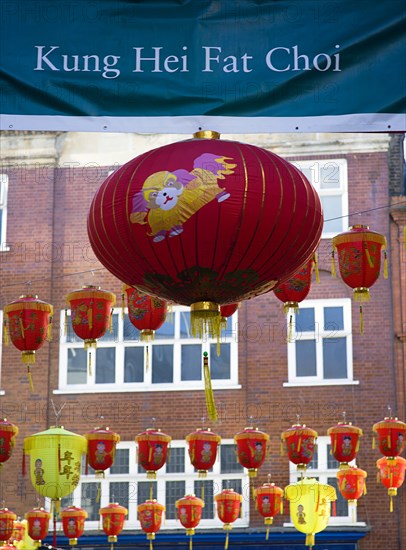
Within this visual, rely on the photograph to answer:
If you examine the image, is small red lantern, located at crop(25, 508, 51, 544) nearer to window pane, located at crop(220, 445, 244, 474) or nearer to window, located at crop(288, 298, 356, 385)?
window pane, located at crop(220, 445, 244, 474)

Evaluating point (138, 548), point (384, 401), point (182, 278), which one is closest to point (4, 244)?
point (138, 548)

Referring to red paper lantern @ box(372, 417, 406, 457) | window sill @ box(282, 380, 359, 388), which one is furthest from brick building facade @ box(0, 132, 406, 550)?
red paper lantern @ box(372, 417, 406, 457)

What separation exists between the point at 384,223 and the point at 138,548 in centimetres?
681

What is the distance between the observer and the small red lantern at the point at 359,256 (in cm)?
1238

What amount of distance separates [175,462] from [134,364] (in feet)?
6.02

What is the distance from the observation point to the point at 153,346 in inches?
806

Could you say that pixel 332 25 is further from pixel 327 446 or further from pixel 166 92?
pixel 327 446

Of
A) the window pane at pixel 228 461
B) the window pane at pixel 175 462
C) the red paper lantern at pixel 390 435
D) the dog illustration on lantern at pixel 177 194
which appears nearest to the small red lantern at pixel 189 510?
the window pane at pixel 228 461

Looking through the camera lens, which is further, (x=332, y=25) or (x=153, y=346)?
(x=153, y=346)

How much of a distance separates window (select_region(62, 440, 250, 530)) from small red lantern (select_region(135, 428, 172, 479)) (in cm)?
324

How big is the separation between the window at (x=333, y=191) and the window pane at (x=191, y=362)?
294cm

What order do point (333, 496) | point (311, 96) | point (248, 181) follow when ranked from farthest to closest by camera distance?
point (333, 496), point (248, 181), point (311, 96)

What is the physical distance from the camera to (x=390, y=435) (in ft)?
52.3

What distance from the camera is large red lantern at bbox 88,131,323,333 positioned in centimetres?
446
